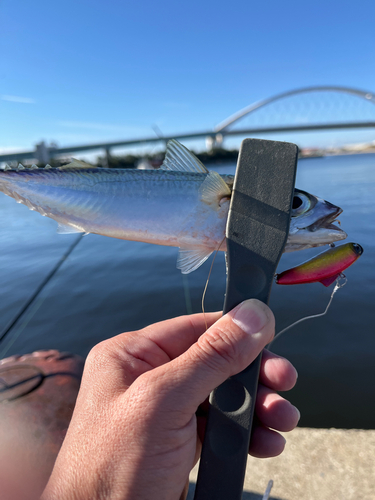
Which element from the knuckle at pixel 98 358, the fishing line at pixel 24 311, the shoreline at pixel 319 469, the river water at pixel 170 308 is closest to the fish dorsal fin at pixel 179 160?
the knuckle at pixel 98 358

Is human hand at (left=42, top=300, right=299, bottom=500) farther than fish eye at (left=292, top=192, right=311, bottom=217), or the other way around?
fish eye at (left=292, top=192, right=311, bottom=217)

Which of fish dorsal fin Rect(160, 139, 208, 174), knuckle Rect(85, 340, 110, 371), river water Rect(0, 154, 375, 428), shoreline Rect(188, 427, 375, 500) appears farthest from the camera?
river water Rect(0, 154, 375, 428)

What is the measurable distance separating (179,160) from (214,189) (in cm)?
27

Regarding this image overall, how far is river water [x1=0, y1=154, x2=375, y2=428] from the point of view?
11.5 ft

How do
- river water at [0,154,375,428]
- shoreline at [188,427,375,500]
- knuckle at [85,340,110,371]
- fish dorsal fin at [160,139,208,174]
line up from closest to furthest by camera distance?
fish dorsal fin at [160,139,208,174] < knuckle at [85,340,110,371] < shoreline at [188,427,375,500] < river water at [0,154,375,428]

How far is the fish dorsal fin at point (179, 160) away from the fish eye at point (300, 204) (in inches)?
19.1

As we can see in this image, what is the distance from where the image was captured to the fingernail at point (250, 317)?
4.50 feet

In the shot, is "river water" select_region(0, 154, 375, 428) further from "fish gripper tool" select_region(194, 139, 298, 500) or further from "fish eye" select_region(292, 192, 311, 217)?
"fish eye" select_region(292, 192, 311, 217)

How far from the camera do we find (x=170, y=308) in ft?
16.2

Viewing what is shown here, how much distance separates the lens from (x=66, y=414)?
6.77 feet

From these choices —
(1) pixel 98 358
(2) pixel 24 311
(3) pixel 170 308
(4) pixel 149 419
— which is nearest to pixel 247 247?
(4) pixel 149 419

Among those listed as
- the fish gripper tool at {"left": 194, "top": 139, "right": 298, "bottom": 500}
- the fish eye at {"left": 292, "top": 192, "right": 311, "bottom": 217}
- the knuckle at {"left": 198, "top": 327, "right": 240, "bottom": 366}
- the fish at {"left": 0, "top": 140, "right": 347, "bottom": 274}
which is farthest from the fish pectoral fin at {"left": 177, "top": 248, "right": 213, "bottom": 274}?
the fish eye at {"left": 292, "top": 192, "right": 311, "bottom": 217}

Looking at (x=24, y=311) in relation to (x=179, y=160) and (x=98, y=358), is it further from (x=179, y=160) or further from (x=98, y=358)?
(x=179, y=160)

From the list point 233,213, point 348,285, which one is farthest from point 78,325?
point 348,285
